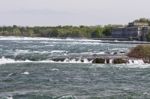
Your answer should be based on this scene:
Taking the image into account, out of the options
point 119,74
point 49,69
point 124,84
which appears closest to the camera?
point 124,84

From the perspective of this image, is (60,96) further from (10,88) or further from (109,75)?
(109,75)

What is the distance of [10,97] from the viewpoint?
32562 mm

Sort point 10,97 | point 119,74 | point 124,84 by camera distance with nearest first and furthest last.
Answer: point 10,97 < point 124,84 < point 119,74

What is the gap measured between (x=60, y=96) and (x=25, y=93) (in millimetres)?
2730

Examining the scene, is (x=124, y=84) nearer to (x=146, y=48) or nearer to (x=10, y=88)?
(x=10, y=88)

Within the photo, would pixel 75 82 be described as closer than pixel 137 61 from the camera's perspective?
Yes

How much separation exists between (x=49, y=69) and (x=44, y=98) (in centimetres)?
2157

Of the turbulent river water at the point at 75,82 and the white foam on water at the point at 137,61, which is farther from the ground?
the turbulent river water at the point at 75,82

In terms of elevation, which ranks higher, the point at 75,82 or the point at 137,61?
the point at 75,82

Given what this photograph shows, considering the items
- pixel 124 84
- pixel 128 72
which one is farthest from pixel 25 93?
pixel 128 72

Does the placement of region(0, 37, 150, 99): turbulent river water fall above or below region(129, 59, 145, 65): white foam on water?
above

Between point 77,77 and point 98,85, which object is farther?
point 77,77

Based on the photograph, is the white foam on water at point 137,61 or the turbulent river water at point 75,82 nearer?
the turbulent river water at point 75,82

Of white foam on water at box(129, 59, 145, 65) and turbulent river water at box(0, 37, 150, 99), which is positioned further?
white foam on water at box(129, 59, 145, 65)
